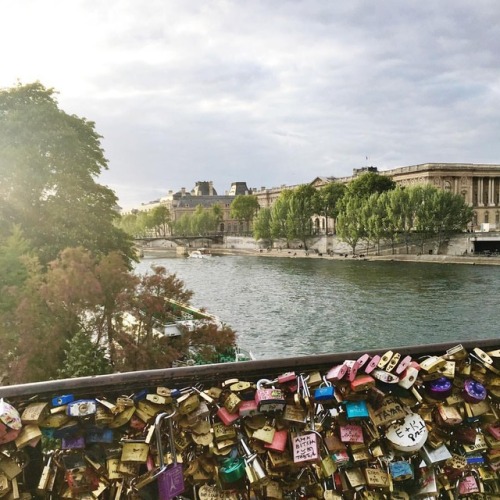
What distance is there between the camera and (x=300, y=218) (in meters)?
108

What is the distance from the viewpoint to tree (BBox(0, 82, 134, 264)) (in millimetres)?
25906

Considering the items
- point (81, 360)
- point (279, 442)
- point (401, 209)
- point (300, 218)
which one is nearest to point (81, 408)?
point (279, 442)

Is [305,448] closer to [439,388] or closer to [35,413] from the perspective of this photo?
[439,388]

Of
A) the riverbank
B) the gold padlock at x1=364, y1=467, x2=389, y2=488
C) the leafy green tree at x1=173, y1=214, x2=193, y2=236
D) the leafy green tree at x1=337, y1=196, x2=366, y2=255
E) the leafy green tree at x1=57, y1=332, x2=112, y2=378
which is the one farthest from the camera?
the leafy green tree at x1=173, y1=214, x2=193, y2=236

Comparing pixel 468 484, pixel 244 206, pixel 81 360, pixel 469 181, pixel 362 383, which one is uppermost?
pixel 469 181

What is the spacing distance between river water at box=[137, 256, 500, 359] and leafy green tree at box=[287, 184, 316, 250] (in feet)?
124

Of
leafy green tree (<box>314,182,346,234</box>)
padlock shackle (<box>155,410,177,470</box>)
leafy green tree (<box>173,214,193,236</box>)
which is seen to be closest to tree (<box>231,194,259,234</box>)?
leafy green tree (<box>173,214,193,236</box>)

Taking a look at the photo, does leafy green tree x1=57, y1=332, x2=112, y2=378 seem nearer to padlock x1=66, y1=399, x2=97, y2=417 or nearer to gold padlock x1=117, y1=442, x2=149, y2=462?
gold padlock x1=117, y1=442, x2=149, y2=462

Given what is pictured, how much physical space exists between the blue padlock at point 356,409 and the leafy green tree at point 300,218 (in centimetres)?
10356

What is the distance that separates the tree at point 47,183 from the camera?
1020 inches

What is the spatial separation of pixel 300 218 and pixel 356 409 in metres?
105

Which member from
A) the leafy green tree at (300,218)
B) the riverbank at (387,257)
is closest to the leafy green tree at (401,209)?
the riverbank at (387,257)

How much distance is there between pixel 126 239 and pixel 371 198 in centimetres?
6365

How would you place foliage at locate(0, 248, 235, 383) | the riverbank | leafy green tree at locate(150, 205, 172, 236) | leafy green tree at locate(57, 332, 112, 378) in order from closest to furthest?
leafy green tree at locate(57, 332, 112, 378) → foliage at locate(0, 248, 235, 383) → the riverbank → leafy green tree at locate(150, 205, 172, 236)
